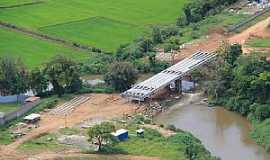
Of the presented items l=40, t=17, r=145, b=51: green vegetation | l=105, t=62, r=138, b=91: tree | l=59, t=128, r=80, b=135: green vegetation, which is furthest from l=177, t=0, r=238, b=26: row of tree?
l=59, t=128, r=80, b=135: green vegetation

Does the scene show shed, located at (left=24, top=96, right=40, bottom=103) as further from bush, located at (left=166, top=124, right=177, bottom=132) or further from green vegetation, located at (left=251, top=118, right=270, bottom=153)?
green vegetation, located at (left=251, top=118, right=270, bottom=153)

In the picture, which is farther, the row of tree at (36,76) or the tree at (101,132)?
the row of tree at (36,76)

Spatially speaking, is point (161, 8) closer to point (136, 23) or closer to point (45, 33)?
point (136, 23)

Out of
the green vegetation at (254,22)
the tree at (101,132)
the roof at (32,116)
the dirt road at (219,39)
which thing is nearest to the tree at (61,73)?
the roof at (32,116)

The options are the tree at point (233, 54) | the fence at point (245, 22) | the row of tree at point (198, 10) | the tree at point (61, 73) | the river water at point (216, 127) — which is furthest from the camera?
the row of tree at point (198, 10)

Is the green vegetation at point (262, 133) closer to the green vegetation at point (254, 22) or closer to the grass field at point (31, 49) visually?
the grass field at point (31, 49)

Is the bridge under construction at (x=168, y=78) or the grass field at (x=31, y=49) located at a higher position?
the grass field at (x=31, y=49)
